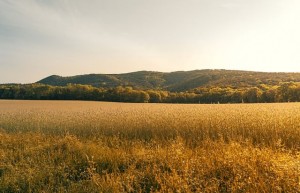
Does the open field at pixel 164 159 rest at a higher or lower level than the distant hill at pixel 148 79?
lower

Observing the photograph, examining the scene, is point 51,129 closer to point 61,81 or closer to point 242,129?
point 242,129

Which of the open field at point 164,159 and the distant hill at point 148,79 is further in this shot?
the distant hill at point 148,79

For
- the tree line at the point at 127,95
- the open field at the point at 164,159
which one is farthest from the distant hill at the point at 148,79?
the open field at the point at 164,159

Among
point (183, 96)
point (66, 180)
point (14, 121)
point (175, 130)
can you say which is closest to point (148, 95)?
point (183, 96)

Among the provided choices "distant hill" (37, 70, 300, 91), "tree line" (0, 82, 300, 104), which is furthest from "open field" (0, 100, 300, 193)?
"distant hill" (37, 70, 300, 91)

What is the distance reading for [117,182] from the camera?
225 inches

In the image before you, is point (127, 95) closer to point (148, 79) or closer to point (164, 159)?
point (164, 159)

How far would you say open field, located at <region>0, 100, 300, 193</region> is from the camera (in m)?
5.58

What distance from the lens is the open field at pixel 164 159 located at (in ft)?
18.3

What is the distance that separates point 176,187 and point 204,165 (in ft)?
4.34

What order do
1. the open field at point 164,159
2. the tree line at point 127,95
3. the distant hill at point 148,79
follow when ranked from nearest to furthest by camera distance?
the open field at point 164,159, the tree line at point 127,95, the distant hill at point 148,79

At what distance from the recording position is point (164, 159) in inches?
281

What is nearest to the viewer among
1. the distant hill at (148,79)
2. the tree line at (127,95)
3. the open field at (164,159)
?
the open field at (164,159)

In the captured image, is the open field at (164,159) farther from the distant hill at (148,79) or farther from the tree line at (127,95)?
the distant hill at (148,79)
